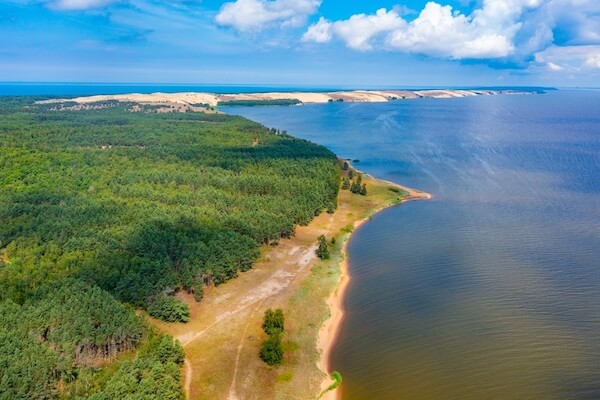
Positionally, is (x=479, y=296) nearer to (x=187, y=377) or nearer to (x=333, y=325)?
(x=333, y=325)

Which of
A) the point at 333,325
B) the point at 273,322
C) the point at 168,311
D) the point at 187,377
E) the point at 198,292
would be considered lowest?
the point at 333,325

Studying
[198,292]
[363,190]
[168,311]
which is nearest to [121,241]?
[198,292]

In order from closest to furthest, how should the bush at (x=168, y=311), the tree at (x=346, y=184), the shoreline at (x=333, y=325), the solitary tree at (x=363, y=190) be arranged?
the shoreline at (x=333, y=325), the bush at (x=168, y=311), the solitary tree at (x=363, y=190), the tree at (x=346, y=184)

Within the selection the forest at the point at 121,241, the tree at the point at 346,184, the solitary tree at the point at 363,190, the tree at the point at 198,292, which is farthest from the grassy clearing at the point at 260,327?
the tree at the point at 346,184

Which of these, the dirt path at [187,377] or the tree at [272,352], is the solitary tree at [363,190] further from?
the dirt path at [187,377]

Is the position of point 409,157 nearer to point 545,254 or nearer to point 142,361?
point 545,254

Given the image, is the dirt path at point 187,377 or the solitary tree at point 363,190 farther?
the solitary tree at point 363,190
